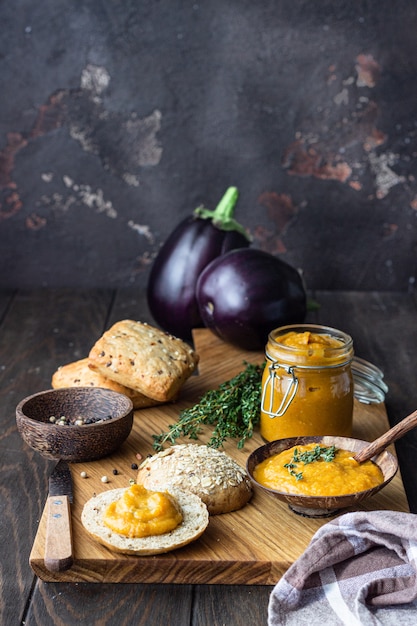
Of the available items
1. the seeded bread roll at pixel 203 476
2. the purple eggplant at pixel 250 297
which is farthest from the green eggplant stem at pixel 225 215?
the seeded bread roll at pixel 203 476

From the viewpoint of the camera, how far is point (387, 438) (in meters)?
1.46

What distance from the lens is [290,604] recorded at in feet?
4.03

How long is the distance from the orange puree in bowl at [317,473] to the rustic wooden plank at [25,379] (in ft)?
1.50

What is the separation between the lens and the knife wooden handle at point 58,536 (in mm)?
1304

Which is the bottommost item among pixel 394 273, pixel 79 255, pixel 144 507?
pixel 394 273

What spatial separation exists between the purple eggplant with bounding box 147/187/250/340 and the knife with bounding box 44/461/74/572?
0.96 m

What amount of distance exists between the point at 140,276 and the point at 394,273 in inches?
38.3

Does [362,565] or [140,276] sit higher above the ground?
[362,565]

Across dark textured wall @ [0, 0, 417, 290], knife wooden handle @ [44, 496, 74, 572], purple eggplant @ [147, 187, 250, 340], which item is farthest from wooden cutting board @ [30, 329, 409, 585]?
dark textured wall @ [0, 0, 417, 290]

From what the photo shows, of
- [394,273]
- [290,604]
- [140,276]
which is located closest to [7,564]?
[290,604]

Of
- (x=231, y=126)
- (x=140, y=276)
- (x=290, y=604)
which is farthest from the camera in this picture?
(x=140, y=276)

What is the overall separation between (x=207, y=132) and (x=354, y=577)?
199 cm

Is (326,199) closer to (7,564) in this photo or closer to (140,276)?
(140,276)

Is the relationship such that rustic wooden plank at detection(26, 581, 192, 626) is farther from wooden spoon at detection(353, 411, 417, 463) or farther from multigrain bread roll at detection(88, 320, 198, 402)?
multigrain bread roll at detection(88, 320, 198, 402)
